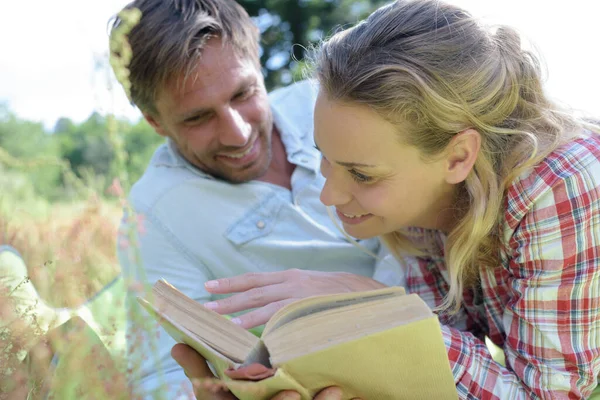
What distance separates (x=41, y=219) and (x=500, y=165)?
1.59 meters

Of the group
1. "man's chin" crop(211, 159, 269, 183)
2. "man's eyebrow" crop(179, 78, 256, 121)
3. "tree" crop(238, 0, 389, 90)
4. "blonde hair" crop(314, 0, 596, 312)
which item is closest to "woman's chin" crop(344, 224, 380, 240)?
"blonde hair" crop(314, 0, 596, 312)

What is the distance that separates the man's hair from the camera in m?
2.22

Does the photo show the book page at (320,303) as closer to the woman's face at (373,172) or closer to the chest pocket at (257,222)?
the woman's face at (373,172)

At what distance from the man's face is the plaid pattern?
1.09m

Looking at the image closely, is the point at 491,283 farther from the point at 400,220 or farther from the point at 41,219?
the point at 41,219

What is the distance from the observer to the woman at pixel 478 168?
5.13 ft

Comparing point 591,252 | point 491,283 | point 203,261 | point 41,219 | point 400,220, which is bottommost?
point 203,261

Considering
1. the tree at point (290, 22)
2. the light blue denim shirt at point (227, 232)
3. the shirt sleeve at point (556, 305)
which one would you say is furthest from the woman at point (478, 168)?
the tree at point (290, 22)

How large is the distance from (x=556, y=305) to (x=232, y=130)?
1.30 metres

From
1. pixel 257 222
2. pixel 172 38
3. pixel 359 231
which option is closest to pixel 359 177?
pixel 359 231

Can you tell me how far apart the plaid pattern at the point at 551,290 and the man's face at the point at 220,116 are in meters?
1.09

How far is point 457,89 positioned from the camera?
1606 mm

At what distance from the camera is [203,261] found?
2.33 m

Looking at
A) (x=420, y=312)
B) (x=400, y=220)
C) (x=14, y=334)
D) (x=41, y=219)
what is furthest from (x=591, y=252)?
(x=41, y=219)
